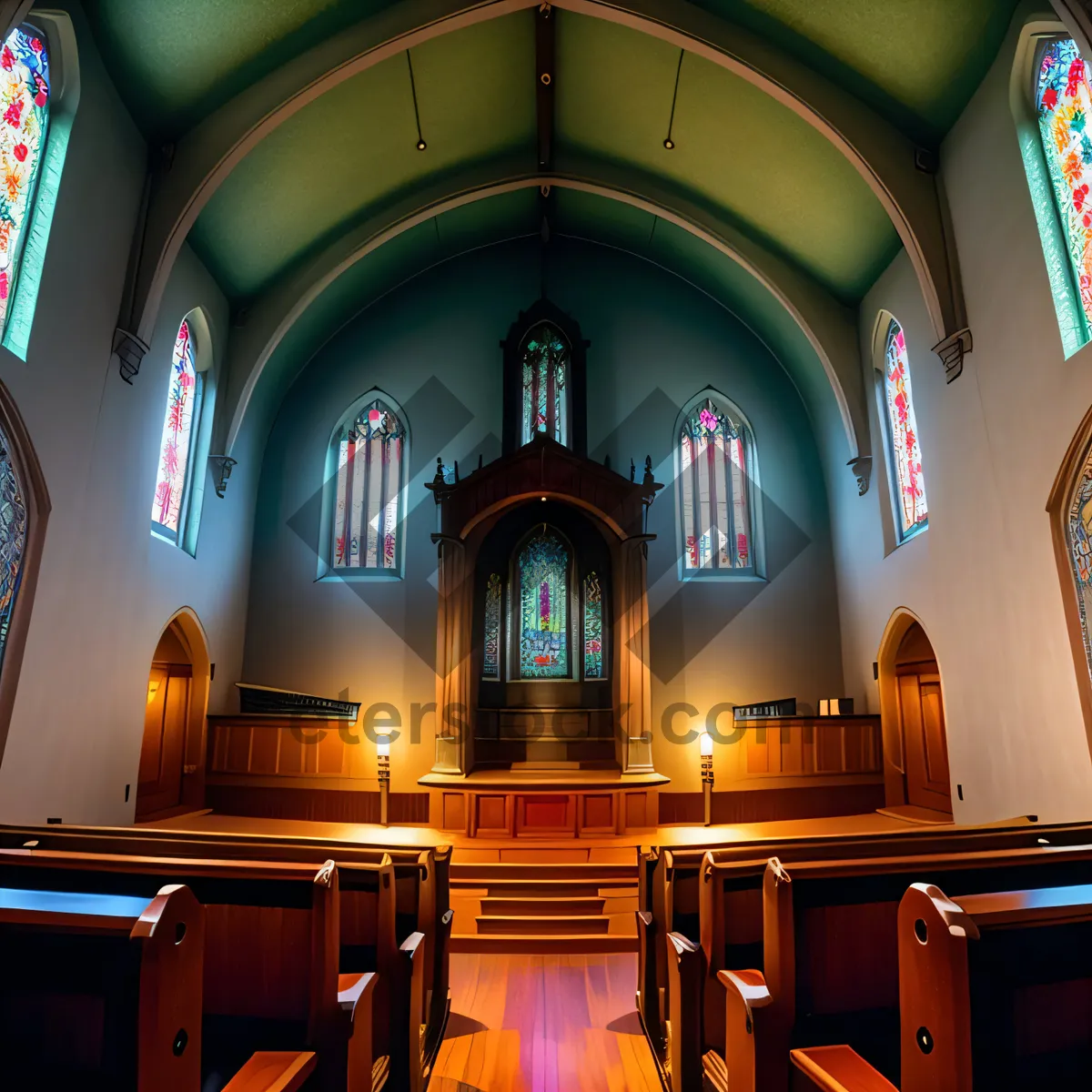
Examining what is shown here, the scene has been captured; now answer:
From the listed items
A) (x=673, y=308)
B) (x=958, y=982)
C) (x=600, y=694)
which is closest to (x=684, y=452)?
(x=673, y=308)

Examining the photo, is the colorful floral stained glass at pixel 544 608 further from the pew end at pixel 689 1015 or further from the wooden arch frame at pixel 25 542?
the pew end at pixel 689 1015

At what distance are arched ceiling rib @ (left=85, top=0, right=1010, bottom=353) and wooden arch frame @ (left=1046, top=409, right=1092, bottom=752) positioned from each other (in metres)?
2.02

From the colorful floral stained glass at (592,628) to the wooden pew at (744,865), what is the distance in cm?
508

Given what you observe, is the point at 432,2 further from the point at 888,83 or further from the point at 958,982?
the point at 958,982

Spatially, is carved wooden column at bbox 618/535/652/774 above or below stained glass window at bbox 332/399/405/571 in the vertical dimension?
below

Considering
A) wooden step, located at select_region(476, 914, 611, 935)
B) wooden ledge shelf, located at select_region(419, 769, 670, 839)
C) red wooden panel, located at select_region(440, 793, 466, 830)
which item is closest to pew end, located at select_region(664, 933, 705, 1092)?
wooden step, located at select_region(476, 914, 611, 935)

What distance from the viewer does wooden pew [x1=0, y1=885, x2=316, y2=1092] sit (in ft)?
4.27

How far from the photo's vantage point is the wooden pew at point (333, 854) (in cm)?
317

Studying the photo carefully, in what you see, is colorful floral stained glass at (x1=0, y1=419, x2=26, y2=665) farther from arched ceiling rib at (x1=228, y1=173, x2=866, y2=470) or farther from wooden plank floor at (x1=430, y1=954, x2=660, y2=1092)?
wooden plank floor at (x1=430, y1=954, x2=660, y2=1092)

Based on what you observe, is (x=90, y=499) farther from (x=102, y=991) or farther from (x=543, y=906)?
(x=102, y=991)

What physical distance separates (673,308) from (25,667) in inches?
345

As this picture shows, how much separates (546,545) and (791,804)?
4.18 metres

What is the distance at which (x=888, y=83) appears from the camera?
22.0 ft

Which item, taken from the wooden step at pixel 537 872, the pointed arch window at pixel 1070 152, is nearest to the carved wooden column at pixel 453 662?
the wooden step at pixel 537 872
